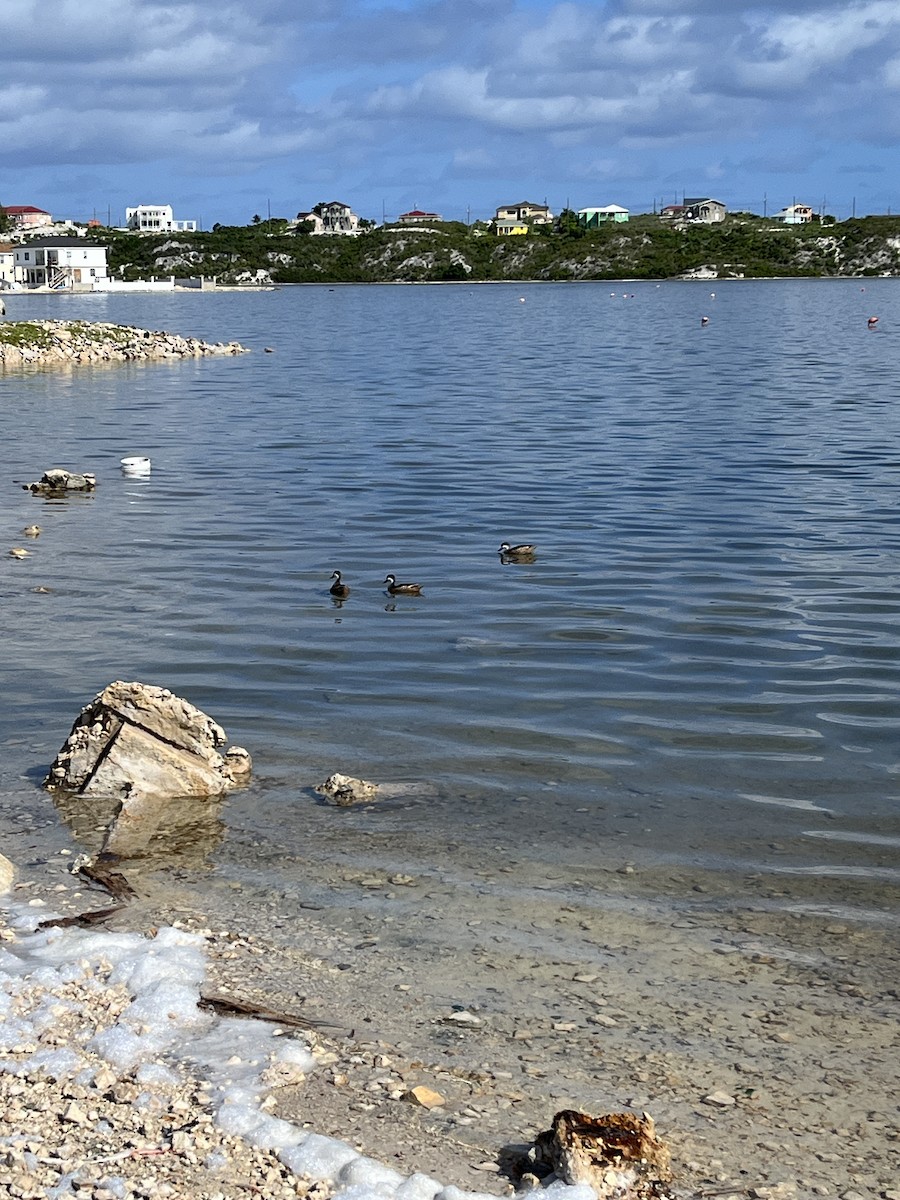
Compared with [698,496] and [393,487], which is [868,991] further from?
[393,487]

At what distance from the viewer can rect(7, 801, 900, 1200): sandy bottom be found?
6.71 metres

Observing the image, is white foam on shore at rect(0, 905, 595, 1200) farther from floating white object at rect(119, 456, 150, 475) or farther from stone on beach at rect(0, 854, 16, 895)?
floating white object at rect(119, 456, 150, 475)

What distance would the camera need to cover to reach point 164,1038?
745 centimetres

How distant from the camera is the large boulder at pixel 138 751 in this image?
1151cm

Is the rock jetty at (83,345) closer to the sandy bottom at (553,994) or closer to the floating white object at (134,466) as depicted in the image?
the floating white object at (134,466)

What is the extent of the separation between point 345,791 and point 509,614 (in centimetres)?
661

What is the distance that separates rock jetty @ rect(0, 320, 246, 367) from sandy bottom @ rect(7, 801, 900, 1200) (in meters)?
53.3

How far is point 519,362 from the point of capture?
65.6m

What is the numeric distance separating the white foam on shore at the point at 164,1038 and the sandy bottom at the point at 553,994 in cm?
17

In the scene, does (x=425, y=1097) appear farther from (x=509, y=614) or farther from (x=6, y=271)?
(x=6, y=271)

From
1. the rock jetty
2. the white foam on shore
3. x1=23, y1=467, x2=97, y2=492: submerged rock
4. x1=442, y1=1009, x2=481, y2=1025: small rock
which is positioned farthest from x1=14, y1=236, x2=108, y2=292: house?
x1=442, y1=1009, x2=481, y2=1025: small rock

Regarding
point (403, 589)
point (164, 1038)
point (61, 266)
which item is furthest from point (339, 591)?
point (61, 266)

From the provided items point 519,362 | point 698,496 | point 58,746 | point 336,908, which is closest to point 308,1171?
point 336,908

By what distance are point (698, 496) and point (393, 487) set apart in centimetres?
605
